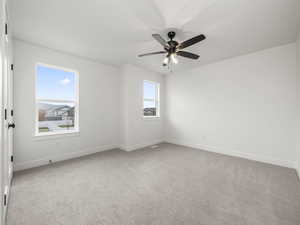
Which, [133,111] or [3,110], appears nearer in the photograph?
[3,110]

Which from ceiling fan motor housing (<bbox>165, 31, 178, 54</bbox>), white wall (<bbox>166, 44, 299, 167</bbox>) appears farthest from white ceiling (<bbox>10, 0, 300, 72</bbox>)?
white wall (<bbox>166, 44, 299, 167</bbox>)

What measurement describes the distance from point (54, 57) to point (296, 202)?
5.16 metres

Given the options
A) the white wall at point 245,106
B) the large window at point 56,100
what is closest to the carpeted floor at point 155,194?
the white wall at point 245,106

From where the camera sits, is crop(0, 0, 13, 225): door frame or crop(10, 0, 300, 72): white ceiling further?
crop(10, 0, 300, 72): white ceiling

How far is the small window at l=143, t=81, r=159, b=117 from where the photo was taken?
4.88 m

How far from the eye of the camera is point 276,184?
88.7 inches

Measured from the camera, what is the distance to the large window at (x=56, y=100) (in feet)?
10.1

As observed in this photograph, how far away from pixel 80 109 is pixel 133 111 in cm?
152

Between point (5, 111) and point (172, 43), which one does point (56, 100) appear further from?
point (172, 43)

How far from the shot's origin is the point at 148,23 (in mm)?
2211

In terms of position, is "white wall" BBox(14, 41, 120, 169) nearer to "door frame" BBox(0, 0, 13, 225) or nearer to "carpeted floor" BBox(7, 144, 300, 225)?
"carpeted floor" BBox(7, 144, 300, 225)

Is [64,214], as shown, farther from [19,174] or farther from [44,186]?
[19,174]

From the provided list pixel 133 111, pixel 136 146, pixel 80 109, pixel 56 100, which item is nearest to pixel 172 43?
pixel 133 111

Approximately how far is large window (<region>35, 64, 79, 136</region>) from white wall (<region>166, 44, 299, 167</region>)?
11.5 ft
